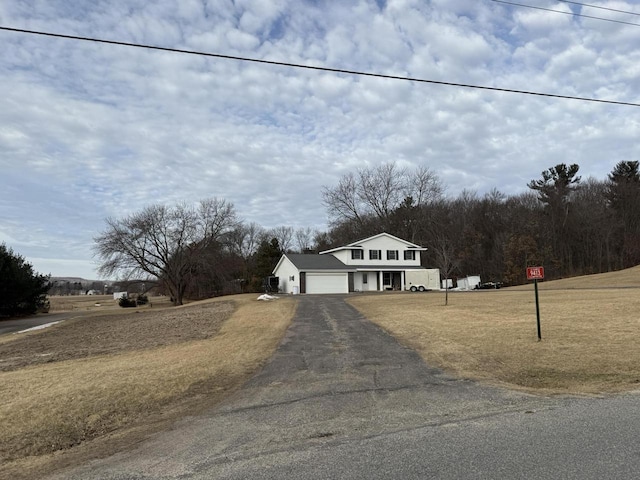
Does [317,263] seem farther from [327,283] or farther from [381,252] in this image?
[381,252]

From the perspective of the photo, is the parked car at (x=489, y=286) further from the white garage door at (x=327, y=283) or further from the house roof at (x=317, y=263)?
the white garage door at (x=327, y=283)

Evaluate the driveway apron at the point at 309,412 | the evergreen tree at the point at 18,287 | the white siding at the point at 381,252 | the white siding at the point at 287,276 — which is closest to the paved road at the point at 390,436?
the driveway apron at the point at 309,412

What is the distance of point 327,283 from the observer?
46906mm

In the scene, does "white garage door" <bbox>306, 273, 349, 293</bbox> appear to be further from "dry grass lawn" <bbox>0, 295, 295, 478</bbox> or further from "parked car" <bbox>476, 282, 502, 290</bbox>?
"dry grass lawn" <bbox>0, 295, 295, 478</bbox>

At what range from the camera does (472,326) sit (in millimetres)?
15312

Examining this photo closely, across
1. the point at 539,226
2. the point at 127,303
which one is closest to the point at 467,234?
the point at 539,226

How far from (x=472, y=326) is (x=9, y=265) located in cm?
3525

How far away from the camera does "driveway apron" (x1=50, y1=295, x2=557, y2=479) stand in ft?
15.6

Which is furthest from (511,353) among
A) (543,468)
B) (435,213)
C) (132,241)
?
(435,213)

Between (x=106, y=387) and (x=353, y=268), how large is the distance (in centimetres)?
4097

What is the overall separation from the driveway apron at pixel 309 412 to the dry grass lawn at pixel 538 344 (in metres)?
1.02

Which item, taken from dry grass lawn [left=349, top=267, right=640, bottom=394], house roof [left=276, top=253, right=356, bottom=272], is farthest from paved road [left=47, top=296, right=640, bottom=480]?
house roof [left=276, top=253, right=356, bottom=272]

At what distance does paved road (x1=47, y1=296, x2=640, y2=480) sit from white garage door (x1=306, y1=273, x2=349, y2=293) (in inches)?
1486

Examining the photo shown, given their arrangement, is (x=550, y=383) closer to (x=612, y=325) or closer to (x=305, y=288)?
(x=612, y=325)
